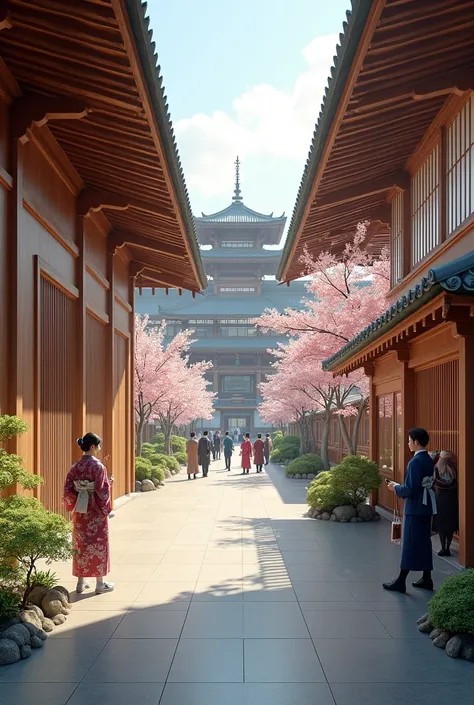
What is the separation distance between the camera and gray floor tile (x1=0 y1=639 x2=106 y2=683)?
524cm

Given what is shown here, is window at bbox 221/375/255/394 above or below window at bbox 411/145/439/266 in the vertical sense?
below

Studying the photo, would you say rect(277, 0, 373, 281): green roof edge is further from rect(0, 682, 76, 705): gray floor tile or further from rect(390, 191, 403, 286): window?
rect(0, 682, 76, 705): gray floor tile

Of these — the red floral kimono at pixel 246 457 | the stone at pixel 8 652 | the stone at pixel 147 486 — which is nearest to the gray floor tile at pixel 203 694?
the stone at pixel 8 652

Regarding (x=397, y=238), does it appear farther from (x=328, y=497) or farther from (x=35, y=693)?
(x=35, y=693)

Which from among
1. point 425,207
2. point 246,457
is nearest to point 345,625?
point 425,207

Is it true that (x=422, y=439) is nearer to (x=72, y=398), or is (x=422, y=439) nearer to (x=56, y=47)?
(x=56, y=47)

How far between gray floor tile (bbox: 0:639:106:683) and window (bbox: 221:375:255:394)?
54.3 m

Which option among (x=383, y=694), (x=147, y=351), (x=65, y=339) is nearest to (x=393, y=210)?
(x=65, y=339)

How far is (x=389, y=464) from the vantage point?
14.0 meters

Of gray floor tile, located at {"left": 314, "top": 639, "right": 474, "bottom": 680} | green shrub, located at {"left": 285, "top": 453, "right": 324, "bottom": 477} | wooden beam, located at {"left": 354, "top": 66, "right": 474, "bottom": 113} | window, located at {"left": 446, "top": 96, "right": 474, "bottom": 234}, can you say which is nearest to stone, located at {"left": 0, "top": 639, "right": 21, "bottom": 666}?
gray floor tile, located at {"left": 314, "top": 639, "right": 474, "bottom": 680}

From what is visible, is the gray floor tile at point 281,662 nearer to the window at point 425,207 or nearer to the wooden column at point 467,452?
the wooden column at point 467,452

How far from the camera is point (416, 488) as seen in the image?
298 inches

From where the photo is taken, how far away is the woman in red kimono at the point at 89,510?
7.70 m

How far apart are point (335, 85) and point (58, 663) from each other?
6.08 metres
